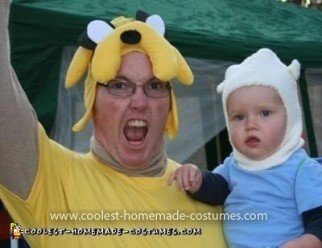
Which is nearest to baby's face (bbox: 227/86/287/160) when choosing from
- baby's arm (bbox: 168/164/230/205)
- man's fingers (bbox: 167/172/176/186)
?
baby's arm (bbox: 168/164/230/205)

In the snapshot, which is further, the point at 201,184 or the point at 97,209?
the point at 201,184

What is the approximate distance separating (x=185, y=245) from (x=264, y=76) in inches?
23.8

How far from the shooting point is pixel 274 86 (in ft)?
6.57

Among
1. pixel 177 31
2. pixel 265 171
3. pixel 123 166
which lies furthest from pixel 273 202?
pixel 177 31

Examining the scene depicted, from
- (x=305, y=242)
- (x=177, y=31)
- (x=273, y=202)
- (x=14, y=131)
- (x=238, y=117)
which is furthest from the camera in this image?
(x=177, y=31)

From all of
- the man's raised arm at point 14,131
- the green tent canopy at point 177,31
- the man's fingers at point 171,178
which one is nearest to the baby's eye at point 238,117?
the man's fingers at point 171,178

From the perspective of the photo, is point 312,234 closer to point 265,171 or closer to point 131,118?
point 265,171

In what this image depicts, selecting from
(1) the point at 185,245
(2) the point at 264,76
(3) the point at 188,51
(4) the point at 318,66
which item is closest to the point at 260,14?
(4) the point at 318,66

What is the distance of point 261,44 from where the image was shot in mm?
4031

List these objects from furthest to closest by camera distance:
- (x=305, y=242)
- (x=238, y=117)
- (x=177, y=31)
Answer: (x=177, y=31) < (x=238, y=117) < (x=305, y=242)

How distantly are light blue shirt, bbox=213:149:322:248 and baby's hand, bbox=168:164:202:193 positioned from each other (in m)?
0.14

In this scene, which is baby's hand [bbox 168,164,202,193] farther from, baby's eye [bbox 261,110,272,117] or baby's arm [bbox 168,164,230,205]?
baby's eye [bbox 261,110,272,117]

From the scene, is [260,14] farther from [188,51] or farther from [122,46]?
[122,46]

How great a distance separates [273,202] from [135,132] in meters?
0.48
